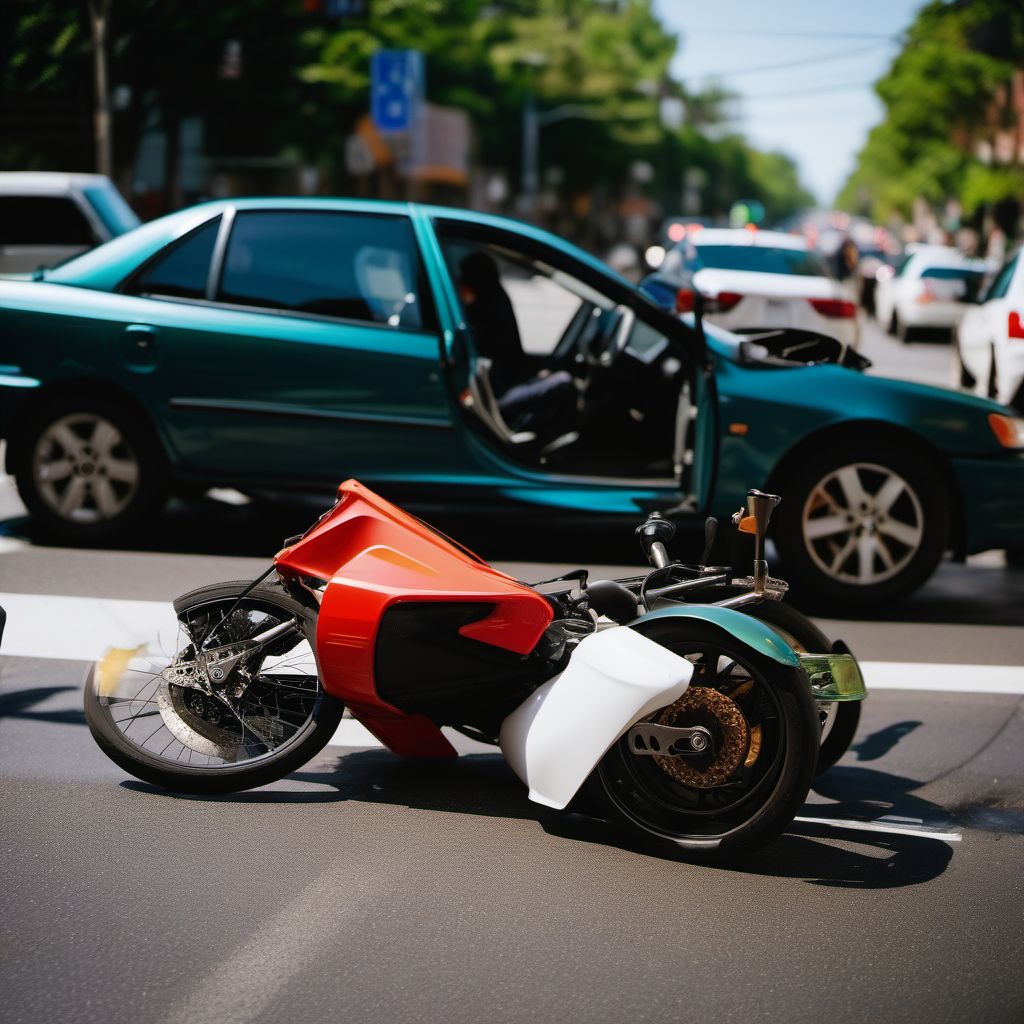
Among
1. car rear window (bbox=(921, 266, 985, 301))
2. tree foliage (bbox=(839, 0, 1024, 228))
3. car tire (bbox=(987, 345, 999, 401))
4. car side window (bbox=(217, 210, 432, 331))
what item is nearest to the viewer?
car side window (bbox=(217, 210, 432, 331))

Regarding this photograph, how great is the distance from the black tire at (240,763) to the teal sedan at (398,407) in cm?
305

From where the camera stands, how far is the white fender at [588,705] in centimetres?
419

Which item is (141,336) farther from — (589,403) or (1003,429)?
(1003,429)

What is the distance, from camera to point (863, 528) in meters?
7.41

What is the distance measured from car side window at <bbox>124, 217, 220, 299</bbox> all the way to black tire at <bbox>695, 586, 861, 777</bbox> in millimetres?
3910

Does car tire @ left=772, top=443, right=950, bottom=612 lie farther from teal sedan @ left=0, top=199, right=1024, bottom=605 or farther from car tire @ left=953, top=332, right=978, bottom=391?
car tire @ left=953, top=332, right=978, bottom=391

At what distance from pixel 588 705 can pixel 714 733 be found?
1.08 feet

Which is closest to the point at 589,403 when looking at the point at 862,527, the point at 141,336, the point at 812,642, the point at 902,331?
the point at 862,527

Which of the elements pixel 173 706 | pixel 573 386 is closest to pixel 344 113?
pixel 573 386

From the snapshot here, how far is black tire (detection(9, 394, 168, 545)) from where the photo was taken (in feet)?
25.8

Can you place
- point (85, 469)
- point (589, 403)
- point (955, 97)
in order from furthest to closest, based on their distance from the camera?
point (955, 97)
point (589, 403)
point (85, 469)

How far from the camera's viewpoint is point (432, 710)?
15.0 ft

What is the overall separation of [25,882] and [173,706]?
2.62 feet

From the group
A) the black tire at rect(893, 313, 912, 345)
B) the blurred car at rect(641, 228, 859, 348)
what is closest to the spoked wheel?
the blurred car at rect(641, 228, 859, 348)
